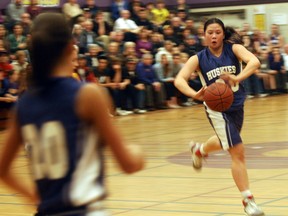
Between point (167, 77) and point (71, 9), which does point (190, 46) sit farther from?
point (71, 9)

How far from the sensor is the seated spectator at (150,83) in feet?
66.6

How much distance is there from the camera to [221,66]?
7734 millimetres

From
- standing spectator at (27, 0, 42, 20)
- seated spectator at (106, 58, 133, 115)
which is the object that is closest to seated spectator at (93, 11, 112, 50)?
standing spectator at (27, 0, 42, 20)

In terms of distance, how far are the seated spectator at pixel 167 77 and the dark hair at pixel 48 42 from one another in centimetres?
1767

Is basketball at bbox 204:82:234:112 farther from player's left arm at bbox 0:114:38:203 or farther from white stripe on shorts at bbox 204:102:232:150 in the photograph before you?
player's left arm at bbox 0:114:38:203

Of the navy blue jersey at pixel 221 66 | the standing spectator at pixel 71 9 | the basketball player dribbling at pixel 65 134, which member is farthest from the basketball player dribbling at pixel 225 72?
the standing spectator at pixel 71 9

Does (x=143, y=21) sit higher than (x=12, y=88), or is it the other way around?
(x=12, y=88)

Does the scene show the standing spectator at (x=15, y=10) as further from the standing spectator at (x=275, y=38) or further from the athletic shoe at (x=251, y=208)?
the athletic shoe at (x=251, y=208)

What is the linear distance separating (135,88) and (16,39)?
3092 millimetres

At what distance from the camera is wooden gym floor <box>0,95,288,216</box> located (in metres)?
7.91

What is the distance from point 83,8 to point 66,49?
782 inches

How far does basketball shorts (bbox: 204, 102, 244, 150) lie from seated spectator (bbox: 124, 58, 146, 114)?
40.3ft

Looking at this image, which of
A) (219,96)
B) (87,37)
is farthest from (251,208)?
(87,37)

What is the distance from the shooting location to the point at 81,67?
16.7 metres
